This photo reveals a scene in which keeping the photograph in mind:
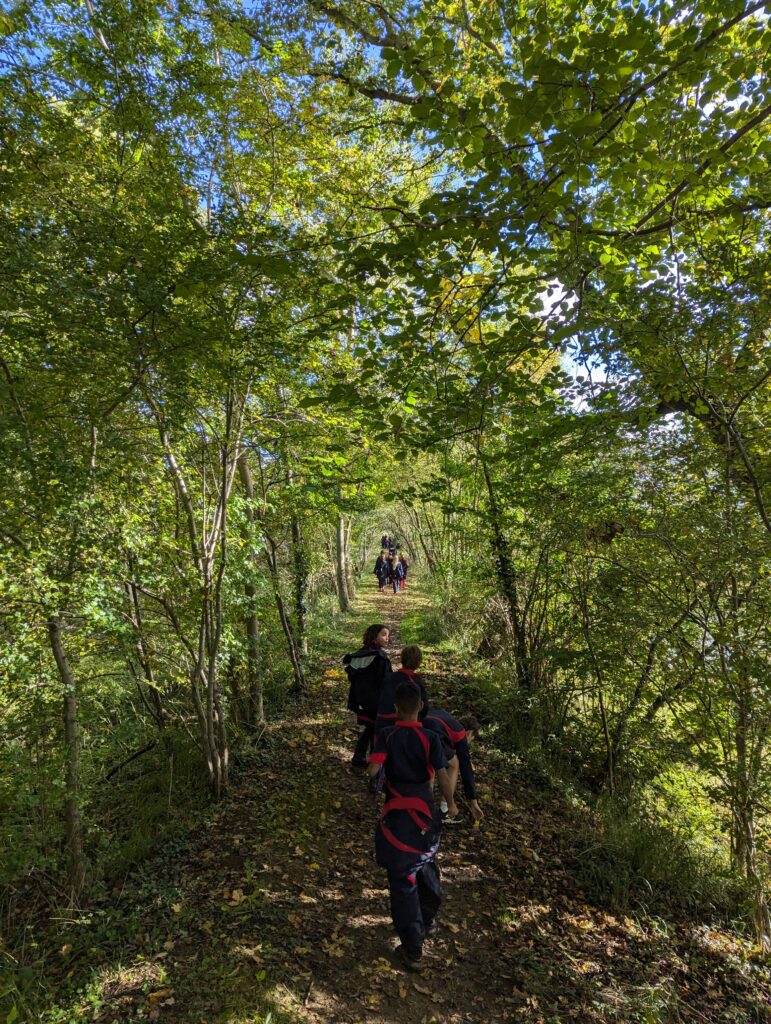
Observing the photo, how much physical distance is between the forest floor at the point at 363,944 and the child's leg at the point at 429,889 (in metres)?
0.29

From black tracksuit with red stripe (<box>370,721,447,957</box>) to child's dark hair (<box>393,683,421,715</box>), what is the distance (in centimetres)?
9

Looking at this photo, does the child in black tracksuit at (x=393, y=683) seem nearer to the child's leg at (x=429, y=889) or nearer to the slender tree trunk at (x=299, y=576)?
the child's leg at (x=429, y=889)

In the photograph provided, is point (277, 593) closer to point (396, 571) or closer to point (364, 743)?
point (364, 743)

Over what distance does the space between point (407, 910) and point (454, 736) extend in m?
1.13

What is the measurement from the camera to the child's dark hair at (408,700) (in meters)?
3.18

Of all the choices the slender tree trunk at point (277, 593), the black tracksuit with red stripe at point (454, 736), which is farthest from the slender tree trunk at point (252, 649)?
the black tracksuit with red stripe at point (454, 736)

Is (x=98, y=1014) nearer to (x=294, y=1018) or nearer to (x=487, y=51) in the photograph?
(x=294, y=1018)

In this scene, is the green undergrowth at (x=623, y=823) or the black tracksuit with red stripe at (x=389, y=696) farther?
the black tracksuit with red stripe at (x=389, y=696)

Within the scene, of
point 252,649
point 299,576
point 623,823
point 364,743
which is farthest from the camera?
point 299,576

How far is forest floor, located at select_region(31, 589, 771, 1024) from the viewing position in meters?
2.90

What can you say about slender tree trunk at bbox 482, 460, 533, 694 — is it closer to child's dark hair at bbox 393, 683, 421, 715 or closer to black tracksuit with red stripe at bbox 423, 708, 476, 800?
black tracksuit with red stripe at bbox 423, 708, 476, 800

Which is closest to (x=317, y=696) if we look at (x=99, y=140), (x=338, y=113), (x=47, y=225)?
(x=47, y=225)

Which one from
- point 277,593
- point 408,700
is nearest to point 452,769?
point 408,700

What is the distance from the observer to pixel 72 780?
3.69 m
